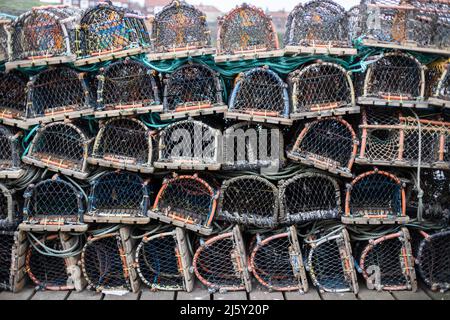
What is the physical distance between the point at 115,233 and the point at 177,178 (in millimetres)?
718

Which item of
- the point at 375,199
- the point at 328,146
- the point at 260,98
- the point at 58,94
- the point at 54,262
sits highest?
the point at 58,94

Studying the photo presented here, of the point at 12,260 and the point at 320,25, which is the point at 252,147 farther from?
the point at 12,260

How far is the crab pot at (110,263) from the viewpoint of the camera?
345 cm

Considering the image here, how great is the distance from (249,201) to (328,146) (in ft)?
2.88

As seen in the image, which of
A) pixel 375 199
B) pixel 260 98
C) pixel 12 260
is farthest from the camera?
pixel 375 199

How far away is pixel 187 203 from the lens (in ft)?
12.0

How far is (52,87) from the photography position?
3590mm

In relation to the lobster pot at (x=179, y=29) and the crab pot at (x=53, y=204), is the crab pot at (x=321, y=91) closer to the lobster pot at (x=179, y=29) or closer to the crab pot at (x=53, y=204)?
the lobster pot at (x=179, y=29)

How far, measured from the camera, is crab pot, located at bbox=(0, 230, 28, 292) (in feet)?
11.3

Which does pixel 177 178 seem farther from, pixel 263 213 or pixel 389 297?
pixel 389 297

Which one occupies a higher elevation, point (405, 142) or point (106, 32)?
point (106, 32)

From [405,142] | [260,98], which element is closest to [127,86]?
[260,98]

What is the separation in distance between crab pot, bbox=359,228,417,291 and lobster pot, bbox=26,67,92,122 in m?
2.80

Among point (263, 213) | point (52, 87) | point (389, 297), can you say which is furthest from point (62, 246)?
point (389, 297)
